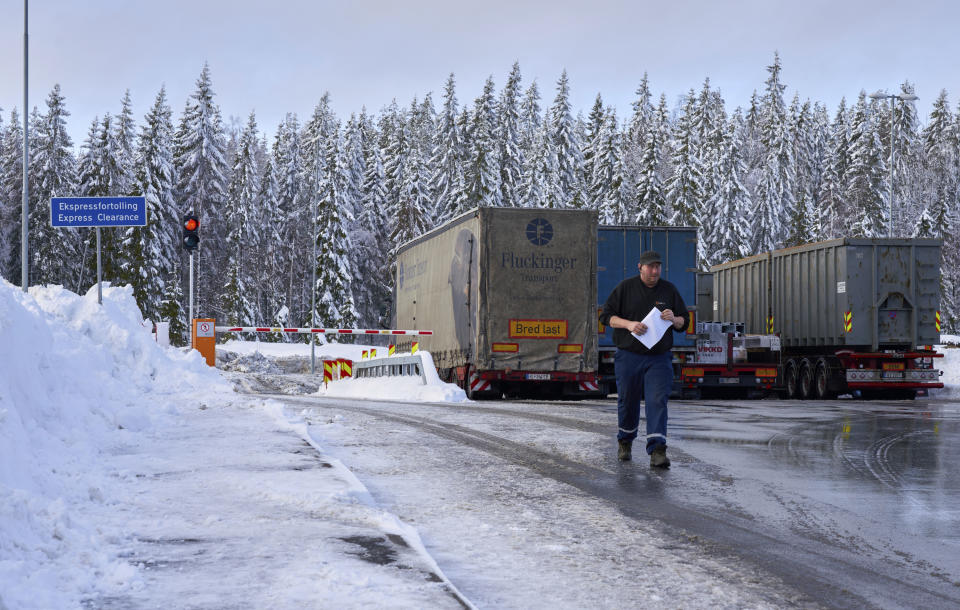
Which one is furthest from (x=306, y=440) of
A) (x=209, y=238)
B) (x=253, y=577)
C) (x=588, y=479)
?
(x=209, y=238)

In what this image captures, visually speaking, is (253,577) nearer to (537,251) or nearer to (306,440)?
(306,440)

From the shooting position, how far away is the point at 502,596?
4.17 metres

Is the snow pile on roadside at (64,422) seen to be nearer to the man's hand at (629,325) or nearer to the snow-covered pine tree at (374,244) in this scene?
the man's hand at (629,325)

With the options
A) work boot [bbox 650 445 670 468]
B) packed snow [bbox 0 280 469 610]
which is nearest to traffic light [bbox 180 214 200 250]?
packed snow [bbox 0 280 469 610]

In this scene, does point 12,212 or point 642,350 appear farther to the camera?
point 12,212

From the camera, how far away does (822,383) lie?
997 inches

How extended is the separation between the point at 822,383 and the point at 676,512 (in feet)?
67.0

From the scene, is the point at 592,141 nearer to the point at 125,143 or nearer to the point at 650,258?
the point at 125,143

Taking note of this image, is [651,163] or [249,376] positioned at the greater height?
[651,163]

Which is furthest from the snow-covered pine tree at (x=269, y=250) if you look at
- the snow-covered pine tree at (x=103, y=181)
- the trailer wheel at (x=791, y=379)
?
the trailer wheel at (x=791, y=379)

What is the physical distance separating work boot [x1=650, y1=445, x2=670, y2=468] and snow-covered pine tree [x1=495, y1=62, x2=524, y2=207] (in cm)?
5732

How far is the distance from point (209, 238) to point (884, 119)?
61.3 m

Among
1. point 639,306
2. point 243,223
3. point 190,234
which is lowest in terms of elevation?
point 639,306

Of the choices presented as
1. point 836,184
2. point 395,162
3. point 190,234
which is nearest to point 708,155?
point 836,184
